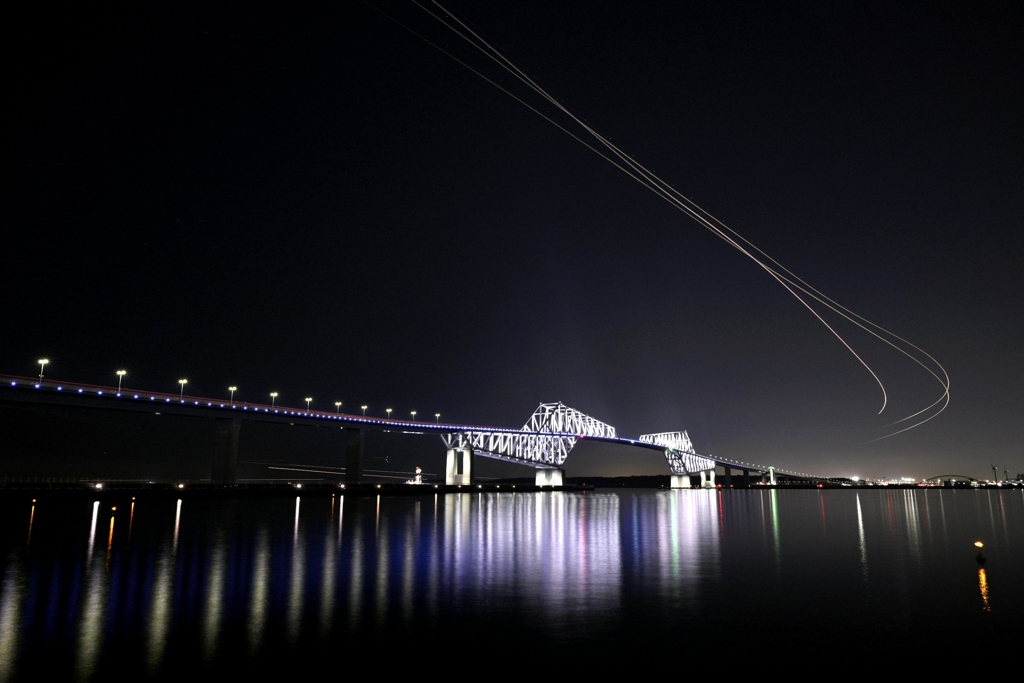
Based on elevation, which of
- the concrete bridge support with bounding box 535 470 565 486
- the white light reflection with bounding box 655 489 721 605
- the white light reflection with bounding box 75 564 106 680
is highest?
the concrete bridge support with bounding box 535 470 565 486

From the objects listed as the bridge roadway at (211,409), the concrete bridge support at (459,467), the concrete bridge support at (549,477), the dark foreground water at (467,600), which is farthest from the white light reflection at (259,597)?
the concrete bridge support at (549,477)

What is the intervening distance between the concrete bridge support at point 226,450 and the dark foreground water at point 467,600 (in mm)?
62606

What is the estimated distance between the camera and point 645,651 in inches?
457

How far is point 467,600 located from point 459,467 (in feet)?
431

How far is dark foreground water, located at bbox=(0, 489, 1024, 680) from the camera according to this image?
11.4m

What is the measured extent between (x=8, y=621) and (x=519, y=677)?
10.4m

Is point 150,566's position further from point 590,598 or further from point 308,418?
point 308,418

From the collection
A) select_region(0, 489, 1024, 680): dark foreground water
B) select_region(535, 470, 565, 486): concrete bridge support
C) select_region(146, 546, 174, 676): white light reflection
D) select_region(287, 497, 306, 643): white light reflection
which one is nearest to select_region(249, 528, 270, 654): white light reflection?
select_region(0, 489, 1024, 680): dark foreground water

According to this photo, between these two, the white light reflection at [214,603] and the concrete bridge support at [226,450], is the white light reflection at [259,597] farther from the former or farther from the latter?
the concrete bridge support at [226,450]

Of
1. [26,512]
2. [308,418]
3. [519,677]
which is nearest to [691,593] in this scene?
[519,677]

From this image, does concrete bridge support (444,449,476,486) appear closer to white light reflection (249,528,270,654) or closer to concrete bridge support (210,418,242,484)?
concrete bridge support (210,418,242,484)

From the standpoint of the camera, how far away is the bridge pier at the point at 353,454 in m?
116

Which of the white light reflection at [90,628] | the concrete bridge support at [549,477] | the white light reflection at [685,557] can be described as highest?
the concrete bridge support at [549,477]

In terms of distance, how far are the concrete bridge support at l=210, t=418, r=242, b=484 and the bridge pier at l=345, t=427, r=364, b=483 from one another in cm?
2444
